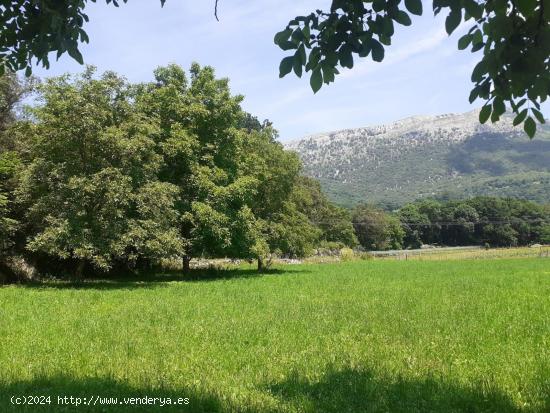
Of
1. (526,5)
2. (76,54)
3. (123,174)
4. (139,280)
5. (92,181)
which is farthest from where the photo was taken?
(139,280)

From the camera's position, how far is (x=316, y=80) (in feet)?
12.8

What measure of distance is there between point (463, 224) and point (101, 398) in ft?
403

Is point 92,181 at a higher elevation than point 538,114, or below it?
higher

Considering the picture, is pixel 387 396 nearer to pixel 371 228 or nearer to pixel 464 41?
pixel 464 41

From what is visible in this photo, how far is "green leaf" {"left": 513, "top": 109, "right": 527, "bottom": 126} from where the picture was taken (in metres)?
3.66

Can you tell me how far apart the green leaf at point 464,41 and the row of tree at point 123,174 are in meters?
21.1

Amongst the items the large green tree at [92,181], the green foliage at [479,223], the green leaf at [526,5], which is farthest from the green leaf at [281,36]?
the green foliage at [479,223]

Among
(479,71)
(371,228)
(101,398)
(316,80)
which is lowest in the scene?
(371,228)

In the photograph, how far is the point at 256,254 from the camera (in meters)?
32.7

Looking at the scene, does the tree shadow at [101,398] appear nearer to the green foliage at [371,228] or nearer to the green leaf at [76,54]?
the green leaf at [76,54]

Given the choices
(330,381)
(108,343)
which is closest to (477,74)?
(330,381)

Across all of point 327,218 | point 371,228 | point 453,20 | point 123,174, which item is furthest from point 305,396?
point 371,228

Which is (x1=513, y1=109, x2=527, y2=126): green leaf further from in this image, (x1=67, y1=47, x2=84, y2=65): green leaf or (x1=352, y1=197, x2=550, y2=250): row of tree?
(x1=352, y1=197, x2=550, y2=250): row of tree

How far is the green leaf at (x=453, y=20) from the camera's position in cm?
334
